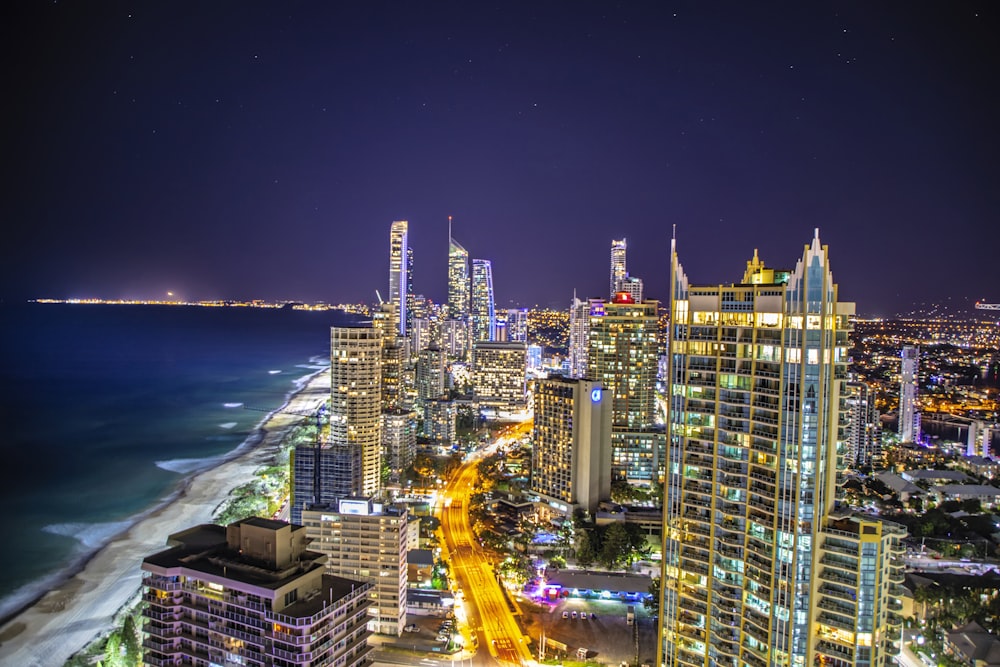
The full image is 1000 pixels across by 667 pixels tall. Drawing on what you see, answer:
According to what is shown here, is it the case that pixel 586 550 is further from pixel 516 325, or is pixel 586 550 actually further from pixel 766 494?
pixel 516 325

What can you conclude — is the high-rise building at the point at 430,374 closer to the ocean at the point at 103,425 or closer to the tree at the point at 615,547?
the ocean at the point at 103,425

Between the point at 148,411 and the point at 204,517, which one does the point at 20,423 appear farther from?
the point at 204,517

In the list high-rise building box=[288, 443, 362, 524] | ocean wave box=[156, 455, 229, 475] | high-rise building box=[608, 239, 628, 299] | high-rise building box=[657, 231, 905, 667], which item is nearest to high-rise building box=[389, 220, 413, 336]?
high-rise building box=[608, 239, 628, 299]

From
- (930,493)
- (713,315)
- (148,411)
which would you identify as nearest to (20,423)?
(148,411)

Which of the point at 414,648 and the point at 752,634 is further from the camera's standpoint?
the point at 414,648

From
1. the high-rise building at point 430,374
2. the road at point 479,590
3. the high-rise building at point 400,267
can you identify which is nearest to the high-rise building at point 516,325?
the high-rise building at point 400,267

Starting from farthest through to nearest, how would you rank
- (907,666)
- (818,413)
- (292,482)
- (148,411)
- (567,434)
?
(148,411)
(567,434)
(292,482)
(907,666)
(818,413)
